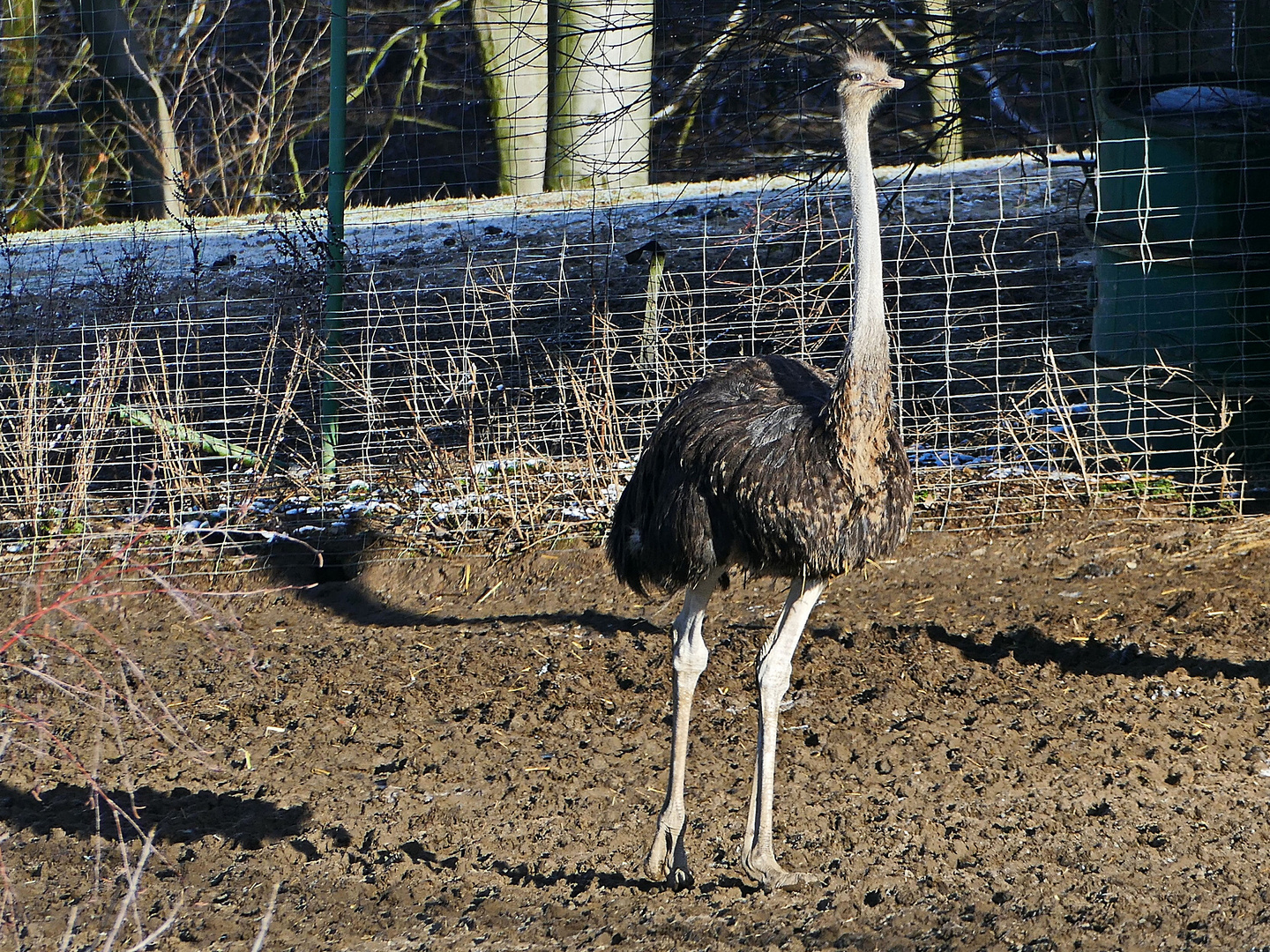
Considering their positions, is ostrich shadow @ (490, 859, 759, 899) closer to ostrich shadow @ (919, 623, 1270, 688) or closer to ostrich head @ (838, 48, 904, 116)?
ostrich shadow @ (919, 623, 1270, 688)

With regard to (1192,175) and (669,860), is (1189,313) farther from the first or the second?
(669,860)

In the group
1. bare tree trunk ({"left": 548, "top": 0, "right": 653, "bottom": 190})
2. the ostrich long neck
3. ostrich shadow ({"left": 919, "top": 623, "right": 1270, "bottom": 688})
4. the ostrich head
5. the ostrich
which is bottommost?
ostrich shadow ({"left": 919, "top": 623, "right": 1270, "bottom": 688})

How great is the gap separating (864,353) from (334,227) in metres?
3.70

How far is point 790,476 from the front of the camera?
375 cm

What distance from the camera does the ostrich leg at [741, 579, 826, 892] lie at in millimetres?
3730

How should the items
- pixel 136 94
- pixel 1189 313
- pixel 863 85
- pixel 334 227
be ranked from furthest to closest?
pixel 136 94 → pixel 334 227 → pixel 1189 313 → pixel 863 85

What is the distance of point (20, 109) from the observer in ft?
46.8

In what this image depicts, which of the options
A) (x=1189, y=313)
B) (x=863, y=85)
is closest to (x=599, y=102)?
(x=1189, y=313)

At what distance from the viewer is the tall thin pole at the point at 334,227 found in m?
6.52

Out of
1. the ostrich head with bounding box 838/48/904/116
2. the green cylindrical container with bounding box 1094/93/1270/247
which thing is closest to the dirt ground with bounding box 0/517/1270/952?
the green cylindrical container with bounding box 1094/93/1270/247

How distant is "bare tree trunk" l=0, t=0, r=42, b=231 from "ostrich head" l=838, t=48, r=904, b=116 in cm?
1048

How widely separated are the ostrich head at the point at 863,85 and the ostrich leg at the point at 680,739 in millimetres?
1399

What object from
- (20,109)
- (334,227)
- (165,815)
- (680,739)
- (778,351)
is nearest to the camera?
(680,739)

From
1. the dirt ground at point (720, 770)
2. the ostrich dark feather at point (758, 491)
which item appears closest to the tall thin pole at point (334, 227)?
the dirt ground at point (720, 770)
